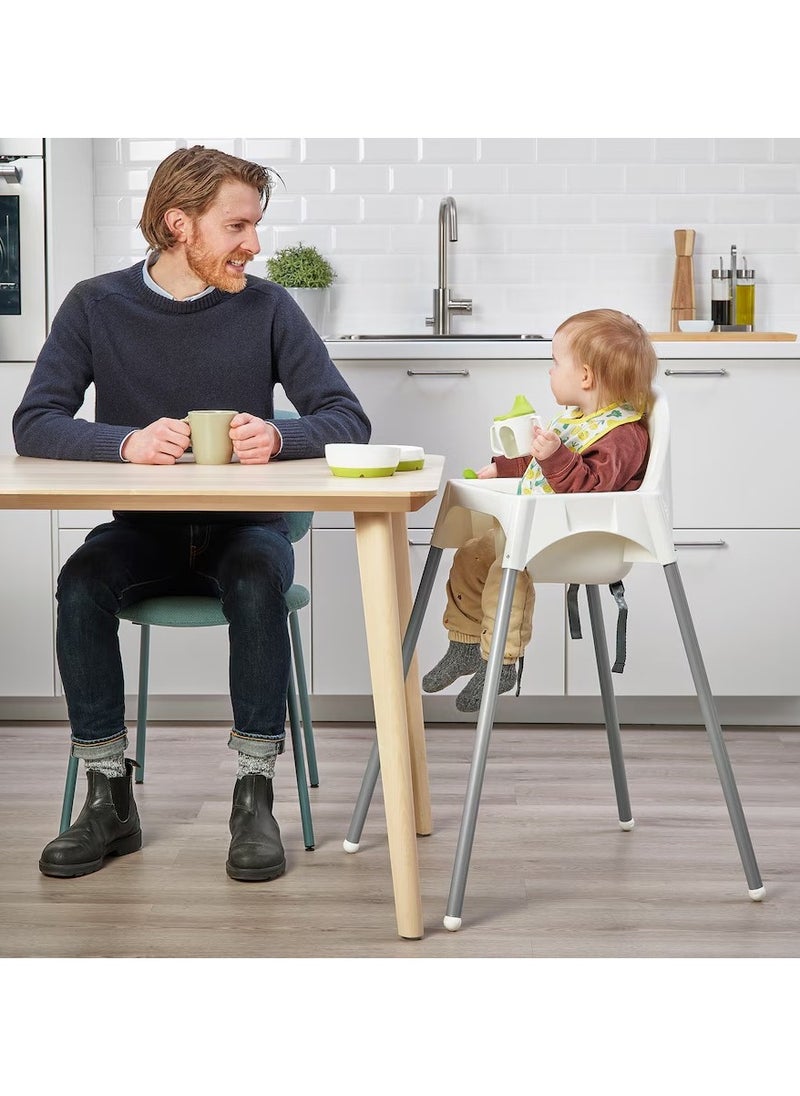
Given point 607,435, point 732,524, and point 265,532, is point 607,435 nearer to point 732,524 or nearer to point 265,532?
point 265,532

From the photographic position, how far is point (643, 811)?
103 inches

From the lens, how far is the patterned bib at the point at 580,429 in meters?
2.11

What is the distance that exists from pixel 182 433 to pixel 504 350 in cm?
129

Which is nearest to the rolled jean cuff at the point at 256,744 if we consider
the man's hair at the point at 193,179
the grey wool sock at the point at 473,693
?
the grey wool sock at the point at 473,693

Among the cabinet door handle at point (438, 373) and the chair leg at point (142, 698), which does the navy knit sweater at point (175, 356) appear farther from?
the cabinet door handle at point (438, 373)

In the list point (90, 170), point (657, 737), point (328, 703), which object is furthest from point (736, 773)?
point (90, 170)

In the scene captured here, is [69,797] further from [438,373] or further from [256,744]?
[438,373]

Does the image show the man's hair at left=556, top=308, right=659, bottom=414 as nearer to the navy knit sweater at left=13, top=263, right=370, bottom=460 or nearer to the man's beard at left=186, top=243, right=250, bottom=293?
the navy knit sweater at left=13, top=263, right=370, bottom=460

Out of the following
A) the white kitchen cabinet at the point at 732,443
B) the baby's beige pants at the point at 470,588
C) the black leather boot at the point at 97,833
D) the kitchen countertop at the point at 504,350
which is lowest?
the black leather boot at the point at 97,833

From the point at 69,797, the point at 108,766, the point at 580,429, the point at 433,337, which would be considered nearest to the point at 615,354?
the point at 580,429

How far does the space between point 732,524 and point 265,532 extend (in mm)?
1418

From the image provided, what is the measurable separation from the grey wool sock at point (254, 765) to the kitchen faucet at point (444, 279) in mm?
1854

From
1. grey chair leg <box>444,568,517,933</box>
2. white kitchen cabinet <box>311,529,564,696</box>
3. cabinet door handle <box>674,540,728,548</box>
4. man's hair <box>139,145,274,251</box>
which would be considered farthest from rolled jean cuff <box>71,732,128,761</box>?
cabinet door handle <box>674,540,728,548</box>

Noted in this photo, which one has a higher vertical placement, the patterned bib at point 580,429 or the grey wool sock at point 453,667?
the patterned bib at point 580,429
